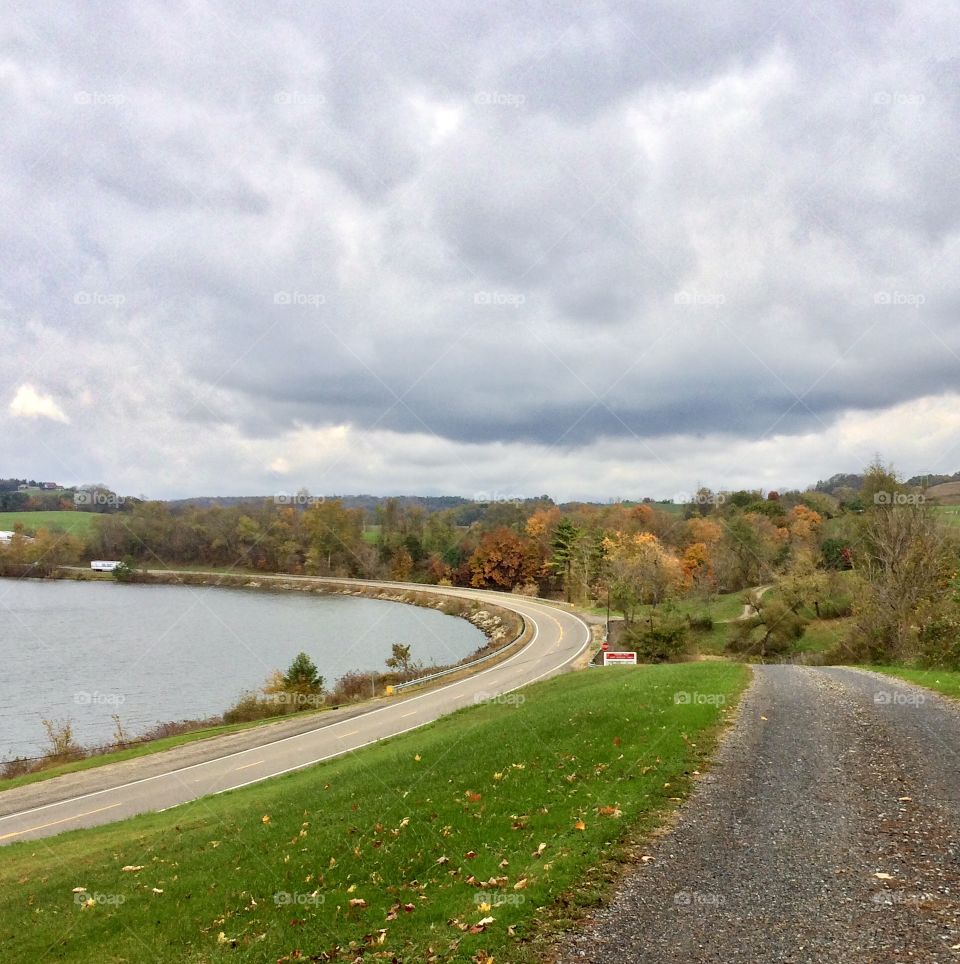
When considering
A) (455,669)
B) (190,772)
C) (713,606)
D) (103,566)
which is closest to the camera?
(190,772)

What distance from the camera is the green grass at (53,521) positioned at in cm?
14312

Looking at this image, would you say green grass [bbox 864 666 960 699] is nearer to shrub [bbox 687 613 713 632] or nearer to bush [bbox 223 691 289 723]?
bush [bbox 223 691 289 723]

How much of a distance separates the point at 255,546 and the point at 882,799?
13763 centimetres

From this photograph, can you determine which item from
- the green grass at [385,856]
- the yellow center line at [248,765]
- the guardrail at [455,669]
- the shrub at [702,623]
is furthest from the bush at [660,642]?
the yellow center line at [248,765]

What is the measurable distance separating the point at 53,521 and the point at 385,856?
6876 inches

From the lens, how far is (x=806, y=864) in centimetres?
864

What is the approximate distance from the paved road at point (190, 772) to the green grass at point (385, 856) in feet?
11.0

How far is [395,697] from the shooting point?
4016cm

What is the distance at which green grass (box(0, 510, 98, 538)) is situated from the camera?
143 meters

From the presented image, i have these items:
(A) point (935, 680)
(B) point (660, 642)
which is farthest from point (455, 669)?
(A) point (935, 680)

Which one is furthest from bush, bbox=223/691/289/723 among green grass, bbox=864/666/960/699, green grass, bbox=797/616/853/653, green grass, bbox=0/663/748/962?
green grass, bbox=797/616/853/653

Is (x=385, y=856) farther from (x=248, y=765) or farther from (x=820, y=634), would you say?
(x=820, y=634)

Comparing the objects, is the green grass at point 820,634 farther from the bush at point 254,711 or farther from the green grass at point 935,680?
the bush at point 254,711

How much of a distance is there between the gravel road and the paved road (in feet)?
58.0
